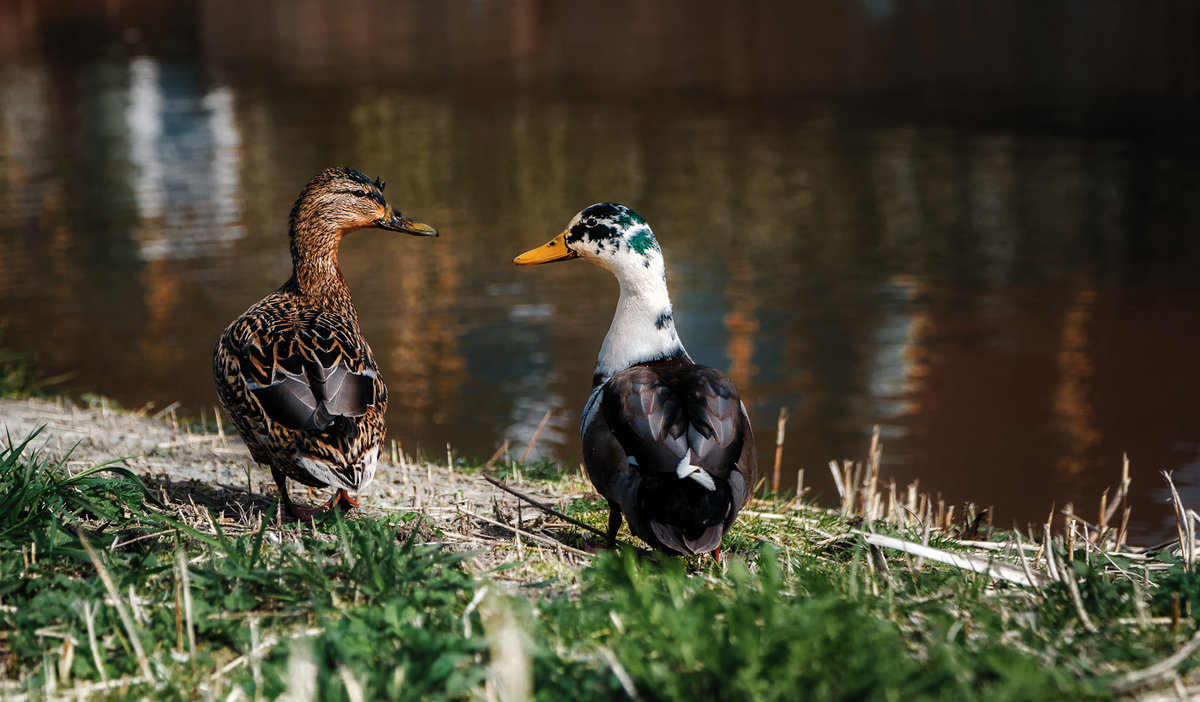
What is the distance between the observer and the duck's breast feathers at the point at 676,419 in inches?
161

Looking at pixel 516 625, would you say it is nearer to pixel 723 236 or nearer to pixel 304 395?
pixel 304 395

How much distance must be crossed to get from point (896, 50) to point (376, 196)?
29.7 metres

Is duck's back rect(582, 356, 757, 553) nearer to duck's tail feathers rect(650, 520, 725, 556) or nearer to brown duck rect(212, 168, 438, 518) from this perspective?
duck's tail feathers rect(650, 520, 725, 556)

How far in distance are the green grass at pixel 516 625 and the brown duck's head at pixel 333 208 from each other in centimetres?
228

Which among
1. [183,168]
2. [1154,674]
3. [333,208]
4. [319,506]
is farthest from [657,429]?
[183,168]

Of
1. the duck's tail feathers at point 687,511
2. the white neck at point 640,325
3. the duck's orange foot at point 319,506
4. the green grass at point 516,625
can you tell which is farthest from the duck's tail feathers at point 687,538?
the duck's orange foot at point 319,506

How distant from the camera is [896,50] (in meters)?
33.4

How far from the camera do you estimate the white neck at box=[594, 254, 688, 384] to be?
486 centimetres

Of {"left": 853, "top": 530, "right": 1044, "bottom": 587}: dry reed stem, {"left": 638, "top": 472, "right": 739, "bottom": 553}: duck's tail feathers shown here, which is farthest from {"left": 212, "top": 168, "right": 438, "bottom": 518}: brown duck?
{"left": 853, "top": 530, "right": 1044, "bottom": 587}: dry reed stem

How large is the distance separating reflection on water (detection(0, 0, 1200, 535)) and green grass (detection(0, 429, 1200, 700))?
385 centimetres

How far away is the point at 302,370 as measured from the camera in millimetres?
4773

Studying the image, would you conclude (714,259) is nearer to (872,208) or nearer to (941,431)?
(872,208)

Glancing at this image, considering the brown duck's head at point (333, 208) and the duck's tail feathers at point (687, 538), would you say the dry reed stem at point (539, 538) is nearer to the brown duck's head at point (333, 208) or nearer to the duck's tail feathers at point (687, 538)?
the duck's tail feathers at point (687, 538)

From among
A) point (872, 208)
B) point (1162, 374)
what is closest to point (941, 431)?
point (1162, 374)
